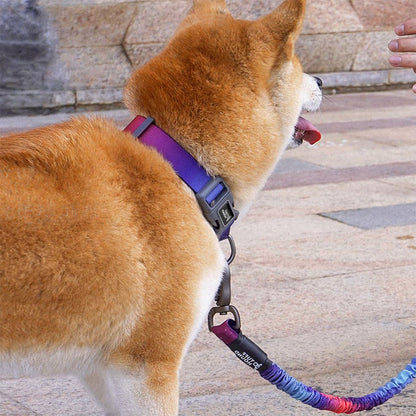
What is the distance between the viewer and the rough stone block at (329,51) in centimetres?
998

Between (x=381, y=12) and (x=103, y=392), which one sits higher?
Result: (x=103, y=392)

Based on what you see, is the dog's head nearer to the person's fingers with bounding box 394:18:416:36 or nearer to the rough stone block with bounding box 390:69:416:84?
the person's fingers with bounding box 394:18:416:36

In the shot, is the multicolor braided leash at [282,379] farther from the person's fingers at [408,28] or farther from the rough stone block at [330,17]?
the rough stone block at [330,17]

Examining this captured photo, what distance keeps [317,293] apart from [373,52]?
6.25 m

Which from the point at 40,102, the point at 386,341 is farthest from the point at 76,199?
the point at 40,102

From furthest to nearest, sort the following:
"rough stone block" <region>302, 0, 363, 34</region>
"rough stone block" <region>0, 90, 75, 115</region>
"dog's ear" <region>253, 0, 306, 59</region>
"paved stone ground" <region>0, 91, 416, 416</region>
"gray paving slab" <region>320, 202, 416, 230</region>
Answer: "rough stone block" <region>302, 0, 363, 34</region> < "rough stone block" <region>0, 90, 75, 115</region> < "gray paving slab" <region>320, 202, 416, 230</region> < "paved stone ground" <region>0, 91, 416, 416</region> < "dog's ear" <region>253, 0, 306, 59</region>

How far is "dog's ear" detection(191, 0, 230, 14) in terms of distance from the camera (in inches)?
132

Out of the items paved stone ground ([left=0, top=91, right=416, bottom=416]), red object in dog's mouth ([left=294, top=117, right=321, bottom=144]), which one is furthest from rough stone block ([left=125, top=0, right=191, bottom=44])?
red object in dog's mouth ([left=294, top=117, right=321, bottom=144])

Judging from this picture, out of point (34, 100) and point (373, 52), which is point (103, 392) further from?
point (373, 52)

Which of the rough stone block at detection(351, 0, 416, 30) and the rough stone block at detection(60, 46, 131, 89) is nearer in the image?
the rough stone block at detection(60, 46, 131, 89)

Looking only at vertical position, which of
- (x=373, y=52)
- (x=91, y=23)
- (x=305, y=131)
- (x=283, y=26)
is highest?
(x=283, y=26)

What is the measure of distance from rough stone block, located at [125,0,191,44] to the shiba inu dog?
623cm

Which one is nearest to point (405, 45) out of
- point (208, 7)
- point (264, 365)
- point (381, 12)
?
point (208, 7)

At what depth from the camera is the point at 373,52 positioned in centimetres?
1034
